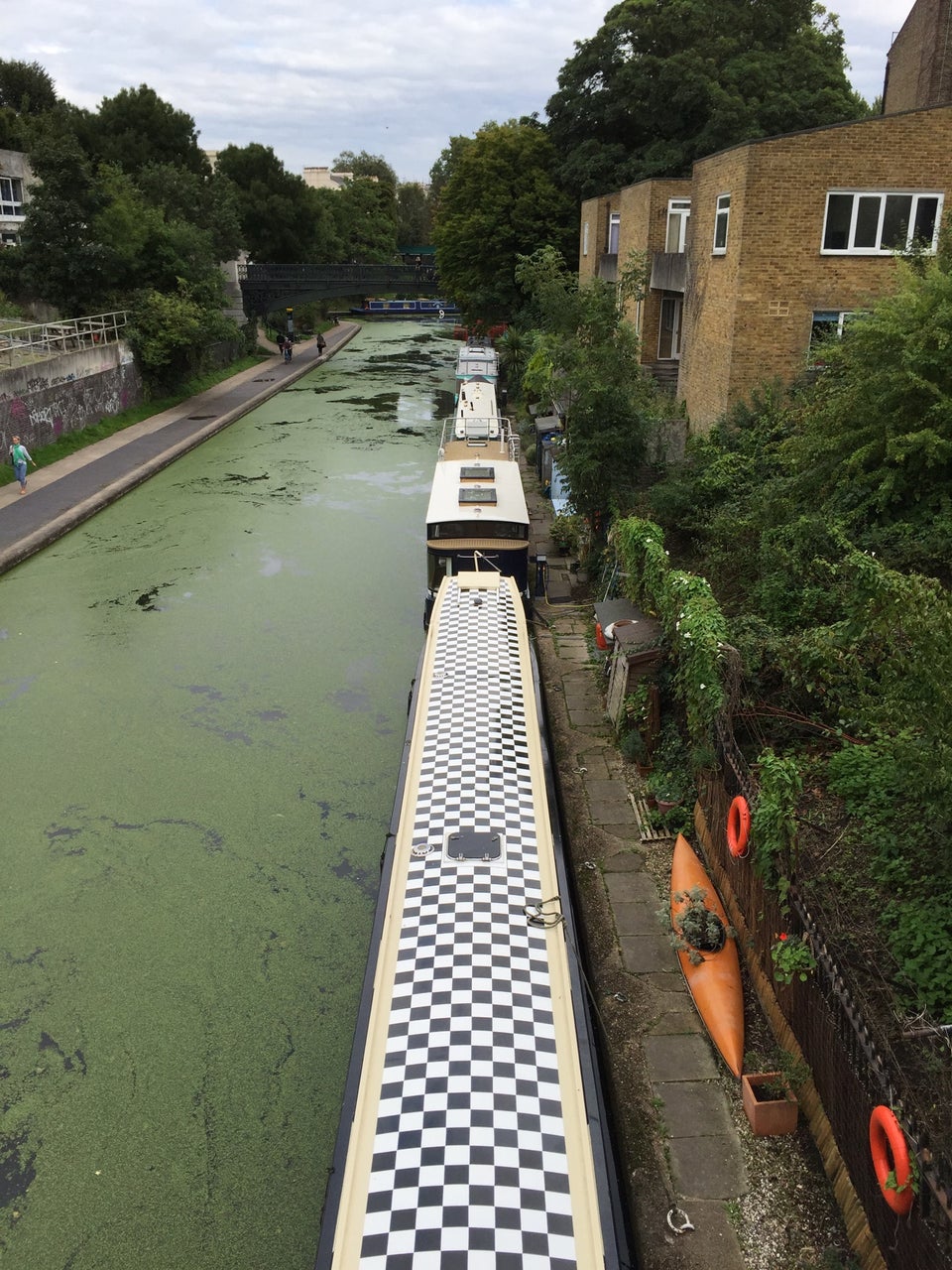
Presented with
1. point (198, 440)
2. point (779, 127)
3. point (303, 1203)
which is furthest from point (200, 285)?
point (303, 1203)

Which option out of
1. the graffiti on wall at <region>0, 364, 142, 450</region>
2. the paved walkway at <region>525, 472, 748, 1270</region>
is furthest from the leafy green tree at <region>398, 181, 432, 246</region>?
the paved walkway at <region>525, 472, 748, 1270</region>

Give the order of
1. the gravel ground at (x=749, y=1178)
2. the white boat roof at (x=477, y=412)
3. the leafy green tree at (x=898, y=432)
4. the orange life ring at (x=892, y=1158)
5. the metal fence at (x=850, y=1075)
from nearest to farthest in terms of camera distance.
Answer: the metal fence at (x=850, y=1075), the orange life ring at (x=892, y=1158), the gravel ground at (x=749, y=1178), the leafy green tree at (x=898, y=432), the white boat roof at (x=477, y=412)

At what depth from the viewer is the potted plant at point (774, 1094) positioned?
17.2 feet

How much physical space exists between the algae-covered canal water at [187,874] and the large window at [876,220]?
8.16 meters

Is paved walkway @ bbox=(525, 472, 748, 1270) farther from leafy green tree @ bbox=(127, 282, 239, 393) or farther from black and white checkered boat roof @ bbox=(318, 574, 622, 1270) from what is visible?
leafy green tree @ bbox=(127, 282, 239, 393)

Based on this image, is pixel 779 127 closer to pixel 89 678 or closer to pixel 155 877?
pixel 89 678

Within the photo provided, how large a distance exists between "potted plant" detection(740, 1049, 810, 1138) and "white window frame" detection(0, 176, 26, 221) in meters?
46.1

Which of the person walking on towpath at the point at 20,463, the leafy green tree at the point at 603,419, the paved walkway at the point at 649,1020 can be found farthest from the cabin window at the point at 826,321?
the person walking on towpath at the point at 20,463

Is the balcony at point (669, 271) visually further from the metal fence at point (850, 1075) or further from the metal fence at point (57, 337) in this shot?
the metal fence at point (57, 337)

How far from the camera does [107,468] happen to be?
21781mm

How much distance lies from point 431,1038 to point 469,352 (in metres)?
30.9

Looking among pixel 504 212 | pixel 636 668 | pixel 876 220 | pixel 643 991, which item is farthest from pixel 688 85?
pixel 643 991

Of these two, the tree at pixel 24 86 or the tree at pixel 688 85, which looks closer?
the tree at pixel 688 85

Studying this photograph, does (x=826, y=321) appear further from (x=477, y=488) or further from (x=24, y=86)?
(x=24, y=86)
